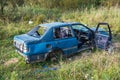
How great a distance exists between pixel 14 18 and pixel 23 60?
7883 millimetres

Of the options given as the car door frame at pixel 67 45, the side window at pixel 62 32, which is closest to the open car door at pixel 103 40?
the car door frame at pixel 67 45

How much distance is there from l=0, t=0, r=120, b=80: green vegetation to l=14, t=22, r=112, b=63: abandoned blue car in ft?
1.38

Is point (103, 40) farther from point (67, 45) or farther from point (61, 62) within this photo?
point (61, 62)

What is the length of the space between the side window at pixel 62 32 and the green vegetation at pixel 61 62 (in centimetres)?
95

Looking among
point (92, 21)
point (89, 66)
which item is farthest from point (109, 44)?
point (92, 21)

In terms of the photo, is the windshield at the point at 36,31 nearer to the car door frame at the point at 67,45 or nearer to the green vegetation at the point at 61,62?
the car door frame at the point at 67,45

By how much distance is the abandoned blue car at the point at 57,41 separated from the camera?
886 centimetres

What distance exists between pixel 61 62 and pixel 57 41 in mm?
1140

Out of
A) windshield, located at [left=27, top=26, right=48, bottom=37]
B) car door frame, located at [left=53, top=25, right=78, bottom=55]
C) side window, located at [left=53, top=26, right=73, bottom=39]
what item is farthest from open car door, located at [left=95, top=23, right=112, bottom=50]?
windshield, located at [left=27, top=26, right=48, bottom=37]

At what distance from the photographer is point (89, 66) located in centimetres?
766

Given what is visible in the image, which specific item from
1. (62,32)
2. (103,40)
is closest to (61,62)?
(62,32)

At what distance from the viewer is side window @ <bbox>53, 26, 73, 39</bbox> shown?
955 centimetres

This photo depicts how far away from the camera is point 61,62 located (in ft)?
27.7

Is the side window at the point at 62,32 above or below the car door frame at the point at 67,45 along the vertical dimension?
above
